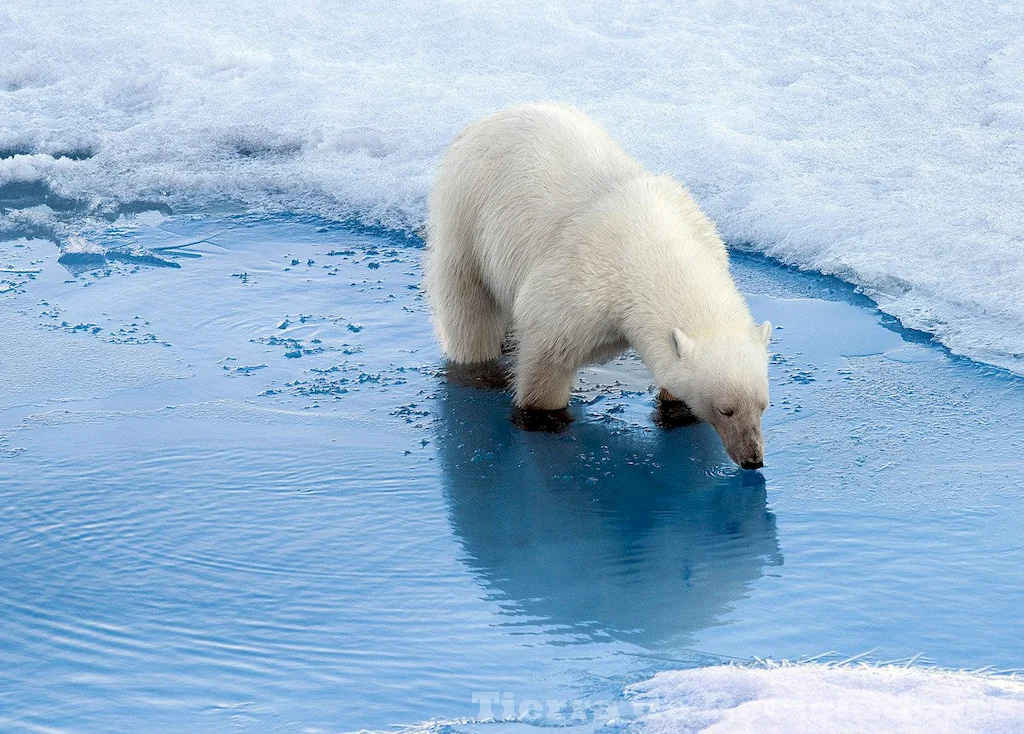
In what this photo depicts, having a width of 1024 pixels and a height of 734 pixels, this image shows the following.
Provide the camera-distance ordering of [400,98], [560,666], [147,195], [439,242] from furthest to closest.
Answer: [400,98], [147,195], [439,242], [560,666]

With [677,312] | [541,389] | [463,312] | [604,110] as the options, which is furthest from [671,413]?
[604,110]

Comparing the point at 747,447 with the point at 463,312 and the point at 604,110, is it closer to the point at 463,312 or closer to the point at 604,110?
the point at 463,312

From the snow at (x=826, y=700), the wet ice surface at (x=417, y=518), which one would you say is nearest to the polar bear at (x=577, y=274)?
the wet ice surface at (x=417, y=518)

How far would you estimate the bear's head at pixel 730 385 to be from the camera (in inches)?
165

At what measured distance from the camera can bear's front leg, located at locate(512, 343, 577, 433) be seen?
481 centimetres

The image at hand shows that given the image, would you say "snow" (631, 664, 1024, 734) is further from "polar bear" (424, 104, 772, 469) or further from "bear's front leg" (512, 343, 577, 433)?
"bear's front leg" (512, 343, 577, 433)

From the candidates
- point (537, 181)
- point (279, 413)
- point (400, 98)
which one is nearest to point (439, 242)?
point (537, 181)

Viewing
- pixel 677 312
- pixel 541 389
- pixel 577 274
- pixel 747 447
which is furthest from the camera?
pixel 541 389

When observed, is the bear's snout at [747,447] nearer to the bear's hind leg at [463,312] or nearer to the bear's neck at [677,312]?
the bear's neck at [677,312]

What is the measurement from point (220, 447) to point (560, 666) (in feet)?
6.15

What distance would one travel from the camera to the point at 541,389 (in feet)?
16.0

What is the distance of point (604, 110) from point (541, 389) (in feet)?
13.9

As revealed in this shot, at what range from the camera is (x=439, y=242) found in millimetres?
5504

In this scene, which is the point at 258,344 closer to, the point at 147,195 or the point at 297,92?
the point at 147,195
